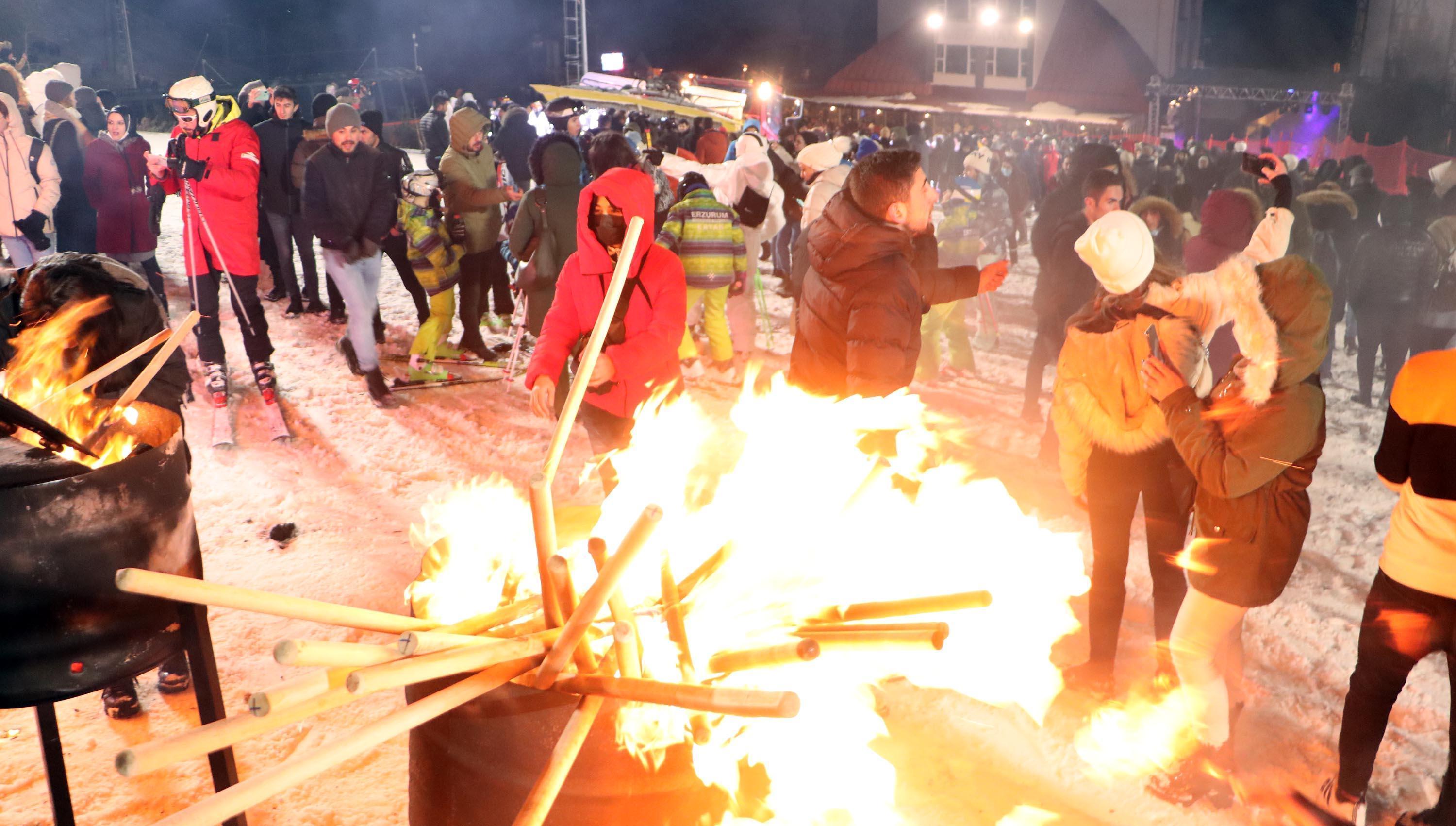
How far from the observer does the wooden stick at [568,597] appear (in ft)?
5.51

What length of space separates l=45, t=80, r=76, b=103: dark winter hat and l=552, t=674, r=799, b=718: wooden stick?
1066cm

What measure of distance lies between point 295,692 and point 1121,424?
10.0 feet

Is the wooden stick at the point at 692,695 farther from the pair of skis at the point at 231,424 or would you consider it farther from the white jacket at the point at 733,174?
the white jacket at the point at 733,174

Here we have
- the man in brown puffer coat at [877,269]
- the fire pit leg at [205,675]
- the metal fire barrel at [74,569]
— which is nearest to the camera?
the metal fire barrel at [74,569]

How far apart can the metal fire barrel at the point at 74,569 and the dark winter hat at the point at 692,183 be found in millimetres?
5571

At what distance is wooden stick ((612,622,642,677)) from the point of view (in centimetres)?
159

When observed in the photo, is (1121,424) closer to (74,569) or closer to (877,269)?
(877,269)

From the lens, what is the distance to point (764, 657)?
1657mm

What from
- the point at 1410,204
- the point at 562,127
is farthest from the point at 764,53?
the point at 1410,204

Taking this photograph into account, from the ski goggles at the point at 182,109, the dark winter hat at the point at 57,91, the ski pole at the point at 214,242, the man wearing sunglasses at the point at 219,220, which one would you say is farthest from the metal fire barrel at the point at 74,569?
the dark winter hat at the point at 57,91

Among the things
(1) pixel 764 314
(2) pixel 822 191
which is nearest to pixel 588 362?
(2) pixel 822 191

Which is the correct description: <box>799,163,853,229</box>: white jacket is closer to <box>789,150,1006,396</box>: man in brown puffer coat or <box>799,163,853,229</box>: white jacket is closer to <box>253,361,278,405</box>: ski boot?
<box>789,150,1006,396</box>: man in brown puffer coat

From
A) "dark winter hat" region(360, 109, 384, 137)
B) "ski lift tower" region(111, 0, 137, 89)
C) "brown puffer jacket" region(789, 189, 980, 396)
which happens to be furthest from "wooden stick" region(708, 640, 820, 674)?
"ski lift tower" region(111, 0, 137, 89)

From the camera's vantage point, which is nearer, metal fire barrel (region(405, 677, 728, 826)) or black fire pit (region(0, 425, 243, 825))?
metal fire barrel (region(405, 677, 728, 826))
